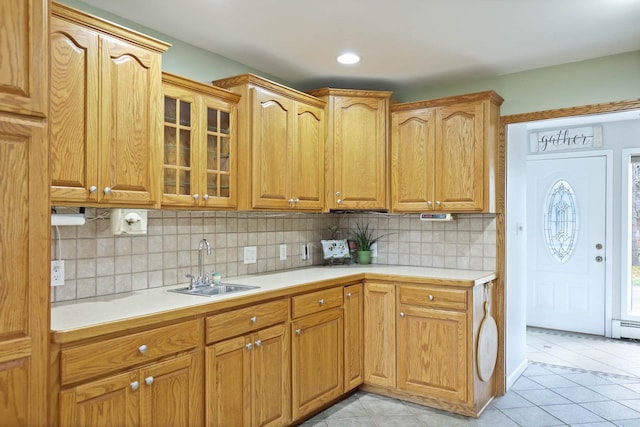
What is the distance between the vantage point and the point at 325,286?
311 cm

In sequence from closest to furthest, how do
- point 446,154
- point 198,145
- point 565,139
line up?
point 198,145
point 446,154
point 565,139

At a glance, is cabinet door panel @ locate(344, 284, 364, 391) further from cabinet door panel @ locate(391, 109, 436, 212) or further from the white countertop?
cabinet door panel @ locate(391, 109, 436, 212)

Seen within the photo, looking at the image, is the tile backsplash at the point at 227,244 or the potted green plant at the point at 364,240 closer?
the tile backsplash at the point at 227,244

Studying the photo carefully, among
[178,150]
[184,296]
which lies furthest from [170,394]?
[178,150]

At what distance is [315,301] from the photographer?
9.88 feet

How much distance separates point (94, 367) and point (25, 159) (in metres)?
0.83

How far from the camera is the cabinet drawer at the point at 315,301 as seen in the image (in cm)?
286

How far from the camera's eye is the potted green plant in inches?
161

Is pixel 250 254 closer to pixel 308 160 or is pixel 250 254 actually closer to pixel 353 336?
pixel 308 160

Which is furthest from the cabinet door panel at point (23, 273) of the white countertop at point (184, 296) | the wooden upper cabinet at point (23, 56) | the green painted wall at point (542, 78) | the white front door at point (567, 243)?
the white front door at point (567, 243)

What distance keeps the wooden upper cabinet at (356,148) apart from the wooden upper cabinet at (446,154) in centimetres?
11

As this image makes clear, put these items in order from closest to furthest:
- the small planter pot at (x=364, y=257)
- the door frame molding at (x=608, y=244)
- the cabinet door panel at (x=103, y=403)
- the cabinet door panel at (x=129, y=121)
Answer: the cabinet door panel at (x=103, y=403), the cabinet door panel at (x=129, y=121), the small planter pot at (x=364, y=257), the door frame molding at (x=608, y=244)

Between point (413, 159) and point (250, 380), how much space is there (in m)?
2.08

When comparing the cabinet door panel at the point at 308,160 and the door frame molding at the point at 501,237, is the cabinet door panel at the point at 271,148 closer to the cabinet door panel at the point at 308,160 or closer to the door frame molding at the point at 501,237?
the cabinet door panel at the point at 308,160
